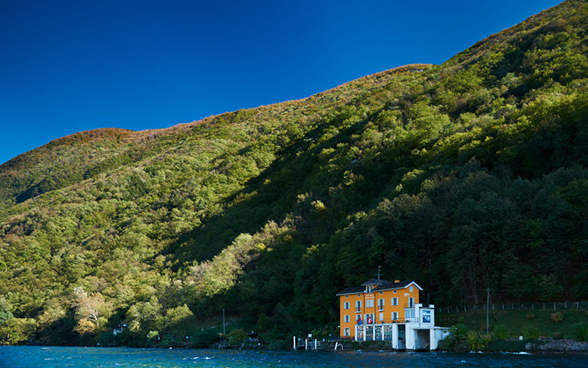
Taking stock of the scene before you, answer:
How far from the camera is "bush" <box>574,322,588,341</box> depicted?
39562mm

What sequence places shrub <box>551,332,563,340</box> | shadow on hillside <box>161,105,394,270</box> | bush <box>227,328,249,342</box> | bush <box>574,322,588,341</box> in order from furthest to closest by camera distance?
shadow on hillside <box>161,105,394,270</box>, bush <box>227,328,249,342</box>, shrub <box>551,332,563,340</box>, bush <box>574,322,588,341</box>

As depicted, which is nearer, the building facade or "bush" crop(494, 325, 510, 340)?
"bush" crop(494, 325, 510, 340)

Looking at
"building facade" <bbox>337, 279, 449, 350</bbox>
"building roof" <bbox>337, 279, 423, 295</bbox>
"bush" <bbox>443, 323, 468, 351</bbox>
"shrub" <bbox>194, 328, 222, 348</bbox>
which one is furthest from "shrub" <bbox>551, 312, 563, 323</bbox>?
"shrub" <bbox>194, 328, 222, 348</bbox>

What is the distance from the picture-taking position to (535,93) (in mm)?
89000

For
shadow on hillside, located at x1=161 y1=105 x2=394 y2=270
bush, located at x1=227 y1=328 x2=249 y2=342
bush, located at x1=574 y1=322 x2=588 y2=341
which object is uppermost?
shadow on hillside, located at x1=161 y1=105 x2=394 y2=270

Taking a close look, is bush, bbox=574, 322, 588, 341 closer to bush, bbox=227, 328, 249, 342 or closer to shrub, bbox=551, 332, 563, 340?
shrub, bbox=551, 332, 563, 340

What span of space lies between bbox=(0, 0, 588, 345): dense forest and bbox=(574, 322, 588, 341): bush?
253 inches

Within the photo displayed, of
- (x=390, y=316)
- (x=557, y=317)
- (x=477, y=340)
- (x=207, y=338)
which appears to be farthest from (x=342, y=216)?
(x=557, y=317)

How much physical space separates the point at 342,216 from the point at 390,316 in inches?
1306

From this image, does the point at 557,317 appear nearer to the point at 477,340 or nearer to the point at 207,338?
the point at 477,340

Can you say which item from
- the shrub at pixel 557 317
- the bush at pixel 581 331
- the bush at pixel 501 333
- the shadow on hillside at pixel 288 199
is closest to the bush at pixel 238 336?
the shadow on hillside at pixel 288 199

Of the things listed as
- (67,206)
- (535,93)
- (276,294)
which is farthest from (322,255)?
(67,206)

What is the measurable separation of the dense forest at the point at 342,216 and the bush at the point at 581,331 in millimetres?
6421

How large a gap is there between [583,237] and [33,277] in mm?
124749
